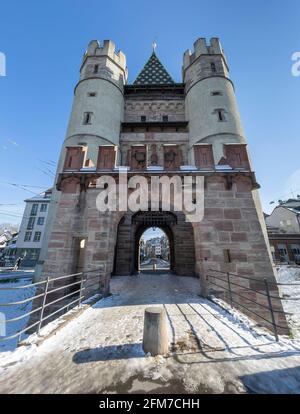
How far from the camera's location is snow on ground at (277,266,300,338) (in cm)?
858

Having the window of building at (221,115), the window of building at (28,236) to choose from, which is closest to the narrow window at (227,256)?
the window of building at (221,115)

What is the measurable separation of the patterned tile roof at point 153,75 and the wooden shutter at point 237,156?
14.1 m

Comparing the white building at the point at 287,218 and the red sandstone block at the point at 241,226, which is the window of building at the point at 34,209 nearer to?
the red sandstone block at the point at 241,226

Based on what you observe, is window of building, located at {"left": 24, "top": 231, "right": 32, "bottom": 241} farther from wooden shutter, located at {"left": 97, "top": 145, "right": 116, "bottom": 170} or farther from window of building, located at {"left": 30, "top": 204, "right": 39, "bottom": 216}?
wooden shutter, located at {"left": 97, "top": 145, "right": 116, "bottom": 170}

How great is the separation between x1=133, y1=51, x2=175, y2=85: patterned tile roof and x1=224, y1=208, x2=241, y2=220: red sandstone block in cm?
1657

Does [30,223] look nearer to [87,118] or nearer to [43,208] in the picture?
[43,208]

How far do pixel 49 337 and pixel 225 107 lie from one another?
53.3ft

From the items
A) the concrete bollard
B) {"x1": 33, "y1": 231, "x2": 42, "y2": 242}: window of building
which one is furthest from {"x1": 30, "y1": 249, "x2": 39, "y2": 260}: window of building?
the concrete bollard

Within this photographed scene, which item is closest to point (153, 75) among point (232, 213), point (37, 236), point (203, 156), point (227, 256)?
point (203, 156)

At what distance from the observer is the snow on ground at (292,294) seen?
338 inches

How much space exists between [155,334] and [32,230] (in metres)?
38.0
